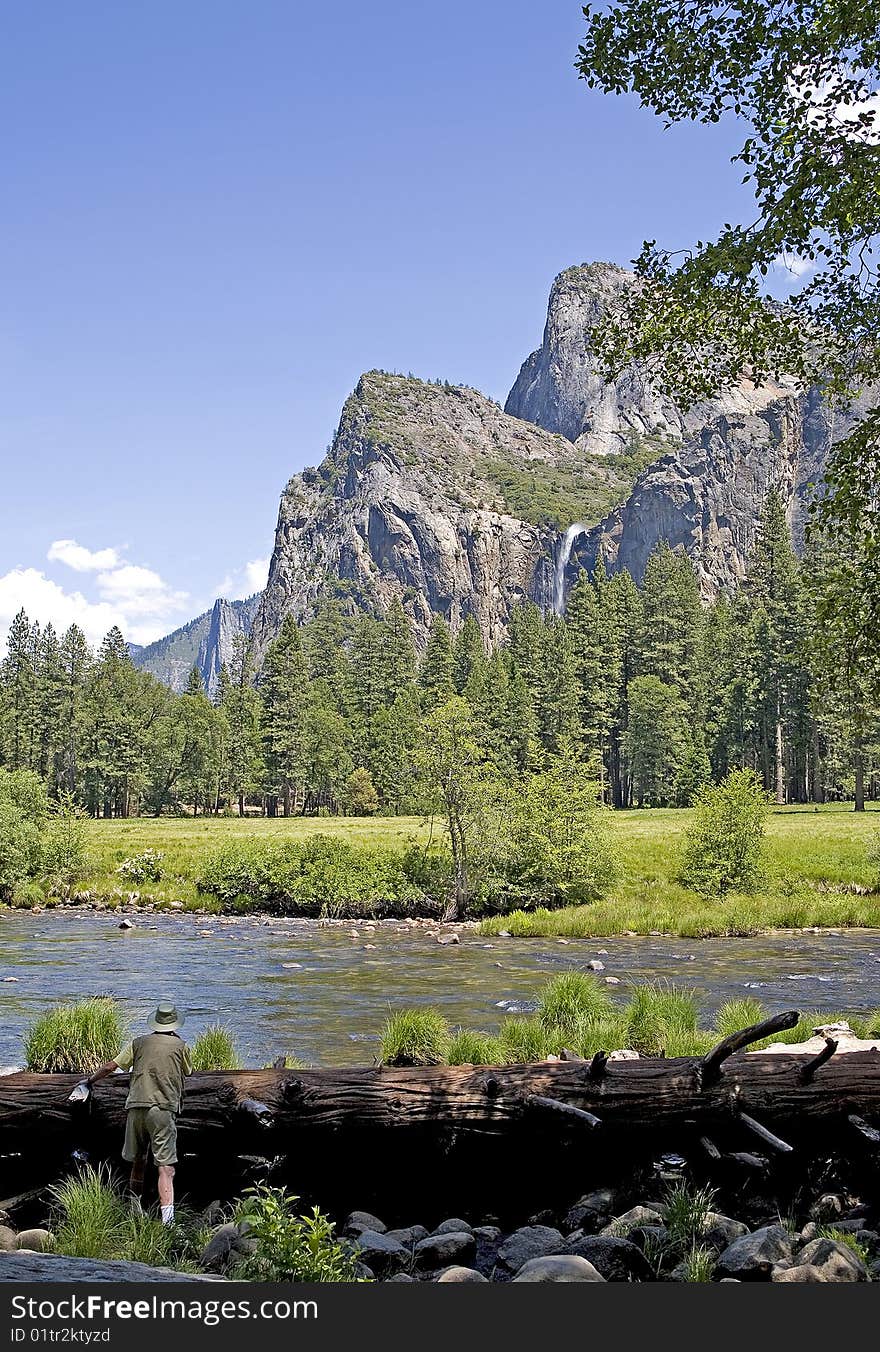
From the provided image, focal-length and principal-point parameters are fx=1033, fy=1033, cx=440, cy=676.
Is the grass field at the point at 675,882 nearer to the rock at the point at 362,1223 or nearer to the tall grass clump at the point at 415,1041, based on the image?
A: the tall grass clump at the point at 415,1041

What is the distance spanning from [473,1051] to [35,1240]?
5712mm

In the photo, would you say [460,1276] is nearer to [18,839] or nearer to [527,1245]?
[527,1245]

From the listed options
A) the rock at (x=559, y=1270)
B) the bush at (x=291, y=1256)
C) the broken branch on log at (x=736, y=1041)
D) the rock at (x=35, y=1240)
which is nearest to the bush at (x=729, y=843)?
the broken branch on log at (x=736, y=1041)

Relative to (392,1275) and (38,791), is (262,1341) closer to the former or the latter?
(392,1275)

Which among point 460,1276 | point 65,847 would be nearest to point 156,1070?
point 460,1276

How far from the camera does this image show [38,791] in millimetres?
48000

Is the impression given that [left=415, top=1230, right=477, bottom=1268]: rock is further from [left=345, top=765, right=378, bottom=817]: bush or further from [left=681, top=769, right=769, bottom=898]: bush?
[left=345, top=765, right=378, bottom=817]: bush

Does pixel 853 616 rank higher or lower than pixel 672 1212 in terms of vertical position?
higher

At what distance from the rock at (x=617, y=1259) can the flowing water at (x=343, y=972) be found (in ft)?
27.1

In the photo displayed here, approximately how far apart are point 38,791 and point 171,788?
184ft

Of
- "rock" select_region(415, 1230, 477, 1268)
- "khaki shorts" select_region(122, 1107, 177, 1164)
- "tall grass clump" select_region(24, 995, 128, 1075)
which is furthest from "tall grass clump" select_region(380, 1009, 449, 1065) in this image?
"rock" select_region(415, 1230, 477, 1268)

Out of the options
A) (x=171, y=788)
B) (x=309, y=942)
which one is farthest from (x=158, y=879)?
(x=171, y=788)

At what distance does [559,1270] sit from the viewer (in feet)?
22.8

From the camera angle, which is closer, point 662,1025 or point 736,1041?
point 736,1041
